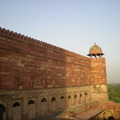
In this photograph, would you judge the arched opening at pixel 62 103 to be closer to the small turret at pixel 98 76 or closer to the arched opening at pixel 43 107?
the arched opening at pixel 43 107

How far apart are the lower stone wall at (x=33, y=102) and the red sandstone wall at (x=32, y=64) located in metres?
0.61

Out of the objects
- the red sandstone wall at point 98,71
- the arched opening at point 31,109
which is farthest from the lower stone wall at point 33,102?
the red sandstone wall at point 98,71

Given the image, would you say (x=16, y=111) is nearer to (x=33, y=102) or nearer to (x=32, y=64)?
(x=33, y=102)

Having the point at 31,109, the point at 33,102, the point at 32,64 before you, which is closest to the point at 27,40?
the point at 32,64

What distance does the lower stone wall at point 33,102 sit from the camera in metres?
12.4

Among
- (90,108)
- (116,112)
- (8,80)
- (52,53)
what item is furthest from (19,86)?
(116,112)

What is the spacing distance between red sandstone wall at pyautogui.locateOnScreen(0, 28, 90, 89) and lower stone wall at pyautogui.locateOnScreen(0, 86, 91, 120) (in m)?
0.61

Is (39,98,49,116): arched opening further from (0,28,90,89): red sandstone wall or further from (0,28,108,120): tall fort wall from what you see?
(0,28,90,89): red sandstone wall

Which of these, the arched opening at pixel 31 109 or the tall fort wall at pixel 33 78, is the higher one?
the tall fort wall at pixel 33 78

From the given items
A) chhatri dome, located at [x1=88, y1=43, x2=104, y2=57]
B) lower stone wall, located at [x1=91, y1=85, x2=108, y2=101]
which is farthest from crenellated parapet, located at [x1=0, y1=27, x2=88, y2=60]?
lower stone wall, located at [x1=91, y1=85, x2=108, y2=101]

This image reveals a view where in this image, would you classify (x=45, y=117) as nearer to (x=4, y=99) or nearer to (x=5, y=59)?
(x=4, y=99)

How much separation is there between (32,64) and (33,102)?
3.64 m

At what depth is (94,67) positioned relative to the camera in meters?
27.3

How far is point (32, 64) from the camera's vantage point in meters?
15.4
